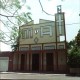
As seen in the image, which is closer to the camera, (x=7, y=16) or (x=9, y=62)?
(x=7, y=16)

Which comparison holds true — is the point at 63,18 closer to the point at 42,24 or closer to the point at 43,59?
the point at 42,24

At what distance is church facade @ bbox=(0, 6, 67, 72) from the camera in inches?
1469

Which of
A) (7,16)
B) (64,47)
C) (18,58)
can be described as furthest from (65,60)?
(7,16)

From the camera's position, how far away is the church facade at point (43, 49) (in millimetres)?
37312

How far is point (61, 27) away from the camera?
38344mm

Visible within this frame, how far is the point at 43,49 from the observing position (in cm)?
3847

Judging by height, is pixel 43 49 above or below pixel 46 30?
below

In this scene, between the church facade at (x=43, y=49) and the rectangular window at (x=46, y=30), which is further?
the rectangular window at (x=46, y=30)

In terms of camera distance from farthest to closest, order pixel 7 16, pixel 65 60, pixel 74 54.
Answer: pixel 65 60, pixel 74 54, pixel 7 16

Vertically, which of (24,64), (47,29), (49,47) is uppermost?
(47,29)

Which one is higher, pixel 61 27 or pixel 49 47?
pixel 61 27

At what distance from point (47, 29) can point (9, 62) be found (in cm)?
789

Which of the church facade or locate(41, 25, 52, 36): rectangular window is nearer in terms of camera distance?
the church facade

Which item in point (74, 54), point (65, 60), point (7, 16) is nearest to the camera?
point (7, 16)
